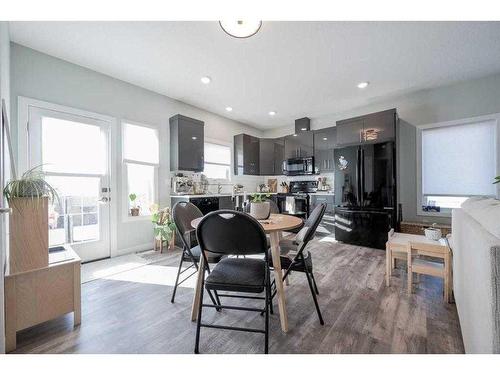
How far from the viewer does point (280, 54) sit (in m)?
2.58

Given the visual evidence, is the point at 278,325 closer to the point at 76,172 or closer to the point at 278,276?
the point at 278,276

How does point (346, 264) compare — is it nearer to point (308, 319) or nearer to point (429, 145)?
point (308, 319)

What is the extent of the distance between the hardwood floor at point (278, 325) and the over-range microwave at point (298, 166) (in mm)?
2861

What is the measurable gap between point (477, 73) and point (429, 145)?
1104 mm

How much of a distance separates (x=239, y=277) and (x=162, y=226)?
93.4 inches

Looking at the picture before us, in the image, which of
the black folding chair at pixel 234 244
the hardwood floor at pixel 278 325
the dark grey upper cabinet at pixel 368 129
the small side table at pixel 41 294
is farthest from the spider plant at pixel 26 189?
the dark grey upper cabinet at pixel 368 129

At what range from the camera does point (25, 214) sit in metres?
1.38

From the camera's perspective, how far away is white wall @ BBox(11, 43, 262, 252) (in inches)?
96.9

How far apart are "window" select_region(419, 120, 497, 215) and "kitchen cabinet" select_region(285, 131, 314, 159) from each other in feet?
6.41

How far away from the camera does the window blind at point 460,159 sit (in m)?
3.16

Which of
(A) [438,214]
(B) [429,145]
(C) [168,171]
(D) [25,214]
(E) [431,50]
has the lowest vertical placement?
(A) [438,214]

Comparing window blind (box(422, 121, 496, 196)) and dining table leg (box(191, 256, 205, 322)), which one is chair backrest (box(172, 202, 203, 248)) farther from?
window blind (box(422, 121, 496, 196))
